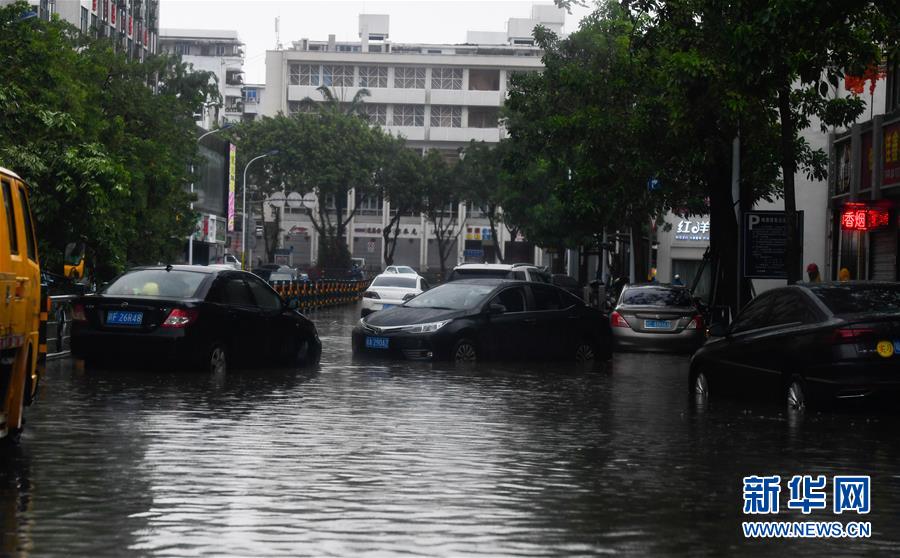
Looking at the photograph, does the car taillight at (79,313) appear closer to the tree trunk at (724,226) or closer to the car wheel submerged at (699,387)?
the car wheel submerged at (699,387)

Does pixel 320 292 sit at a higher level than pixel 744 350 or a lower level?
lower

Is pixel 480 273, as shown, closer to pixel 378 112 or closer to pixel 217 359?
pixel 217 359

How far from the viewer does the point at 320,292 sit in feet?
171

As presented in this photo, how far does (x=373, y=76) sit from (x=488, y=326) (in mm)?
101516

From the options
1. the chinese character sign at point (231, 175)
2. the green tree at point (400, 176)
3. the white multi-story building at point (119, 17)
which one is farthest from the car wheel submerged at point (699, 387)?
the green tree at point (400, 176)

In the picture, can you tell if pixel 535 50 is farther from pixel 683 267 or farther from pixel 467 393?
pixel 467 393

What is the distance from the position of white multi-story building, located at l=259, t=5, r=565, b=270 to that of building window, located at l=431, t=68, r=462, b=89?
84 millimetres

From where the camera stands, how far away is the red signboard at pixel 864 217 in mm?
30281

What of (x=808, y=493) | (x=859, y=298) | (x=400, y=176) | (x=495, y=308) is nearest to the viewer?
(x=808, y=493)

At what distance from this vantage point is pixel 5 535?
7074 millimetres

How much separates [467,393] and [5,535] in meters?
9.54

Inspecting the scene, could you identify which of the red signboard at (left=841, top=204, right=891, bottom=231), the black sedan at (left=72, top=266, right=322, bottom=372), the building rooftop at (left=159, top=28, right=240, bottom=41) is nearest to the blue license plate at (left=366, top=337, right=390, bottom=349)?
the black sedan at (left=72, top=266, right=322, bottom=372)

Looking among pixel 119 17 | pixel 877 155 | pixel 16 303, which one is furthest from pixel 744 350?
pixel 119 17

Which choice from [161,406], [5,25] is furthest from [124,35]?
[161,406]
